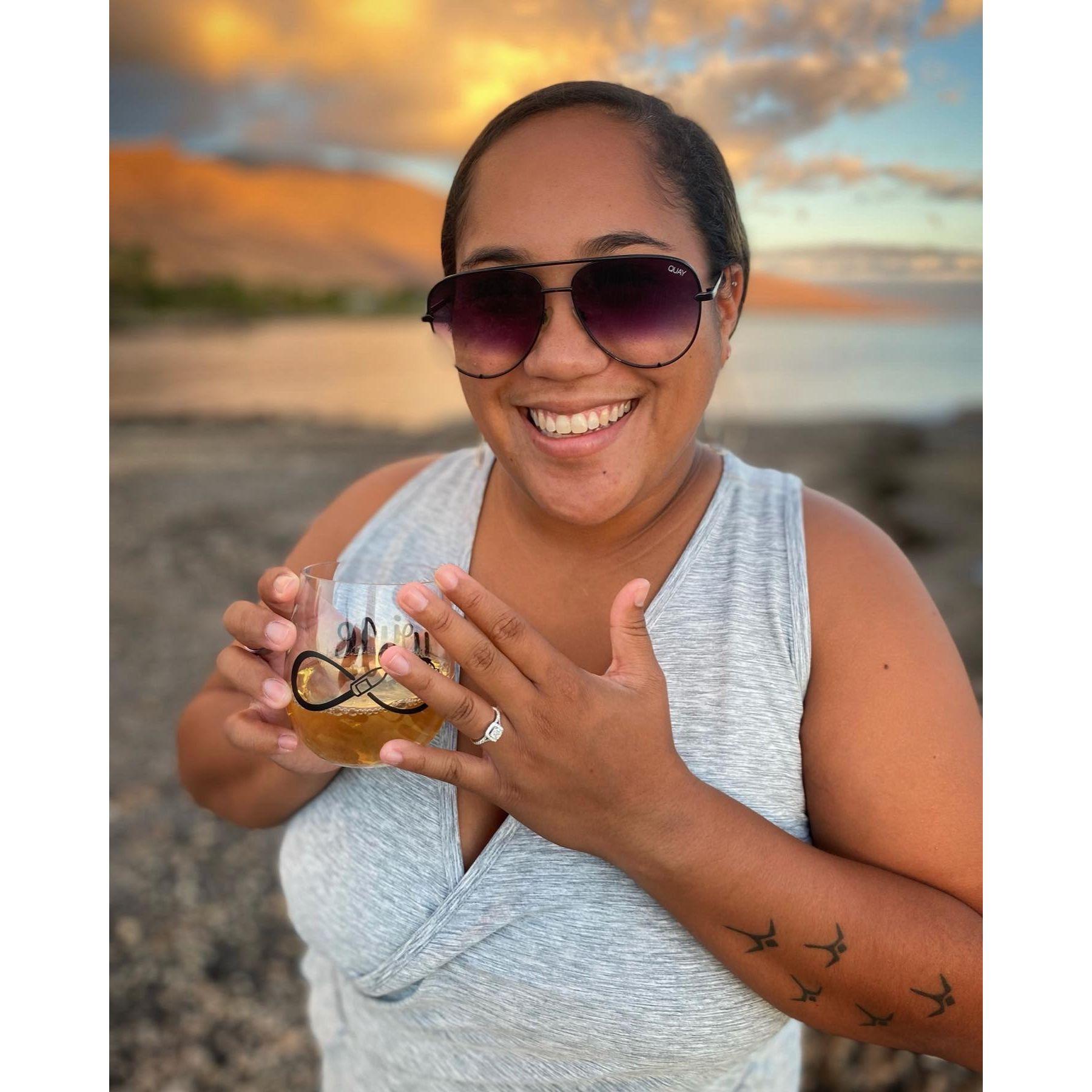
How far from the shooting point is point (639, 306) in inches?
45.7

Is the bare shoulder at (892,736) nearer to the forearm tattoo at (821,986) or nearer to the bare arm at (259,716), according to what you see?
the forearm tattoo at (821,986)

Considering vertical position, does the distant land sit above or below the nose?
above

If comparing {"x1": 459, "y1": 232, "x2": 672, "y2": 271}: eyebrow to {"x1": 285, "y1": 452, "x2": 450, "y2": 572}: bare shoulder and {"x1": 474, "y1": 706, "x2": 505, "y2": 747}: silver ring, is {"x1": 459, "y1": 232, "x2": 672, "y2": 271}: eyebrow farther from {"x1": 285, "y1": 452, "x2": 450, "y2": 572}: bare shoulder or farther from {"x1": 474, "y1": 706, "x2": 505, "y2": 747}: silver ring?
{"x1": 474, "y1": 706, "x2": 505, "y2": 747}: silver ring

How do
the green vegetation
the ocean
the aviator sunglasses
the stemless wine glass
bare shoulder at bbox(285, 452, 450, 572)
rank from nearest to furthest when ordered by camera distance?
1. the stemless wine glass
2. the aviator sunglasses
3. bare shoulder at bbox(285, 452, 450, 572)
4. the ocean
5. the green vegetation

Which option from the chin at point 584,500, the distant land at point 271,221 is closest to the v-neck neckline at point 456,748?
the chin at point 584,500

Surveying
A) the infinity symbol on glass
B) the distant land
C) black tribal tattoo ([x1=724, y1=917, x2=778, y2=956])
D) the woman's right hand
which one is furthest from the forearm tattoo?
the distant land

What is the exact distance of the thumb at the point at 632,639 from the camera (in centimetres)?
98

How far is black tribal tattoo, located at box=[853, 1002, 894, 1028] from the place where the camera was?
115cm

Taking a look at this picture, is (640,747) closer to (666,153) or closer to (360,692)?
(360,692)

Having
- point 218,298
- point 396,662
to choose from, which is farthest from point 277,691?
point 218,298

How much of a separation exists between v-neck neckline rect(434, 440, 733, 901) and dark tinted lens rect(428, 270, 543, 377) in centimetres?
30
